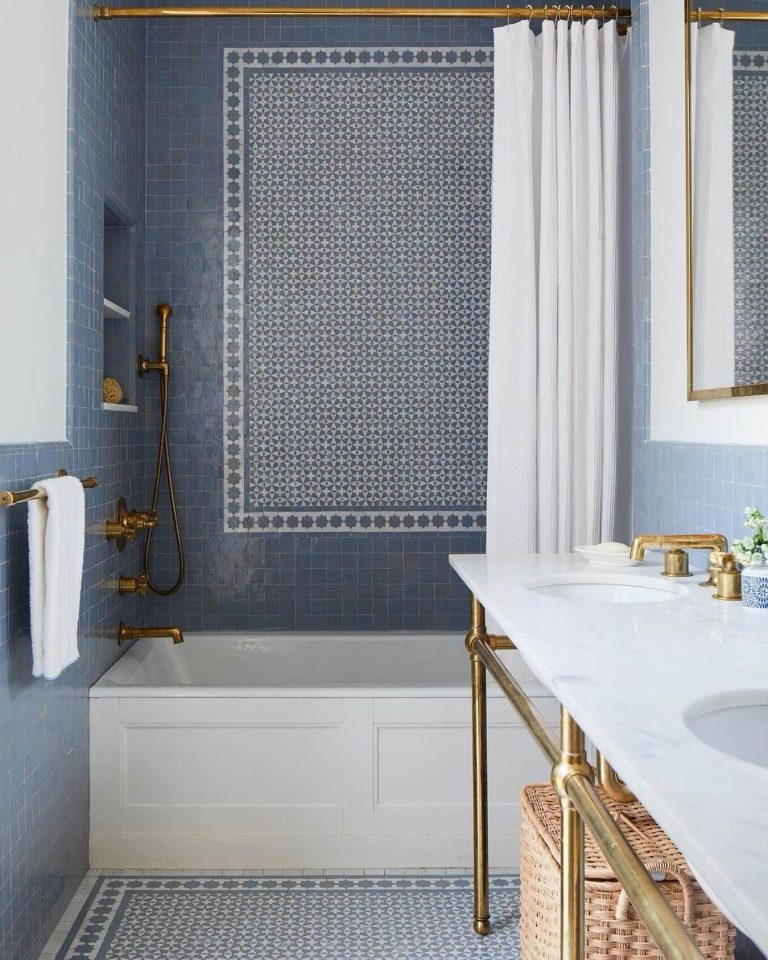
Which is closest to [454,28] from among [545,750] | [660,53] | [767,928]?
[660,53]

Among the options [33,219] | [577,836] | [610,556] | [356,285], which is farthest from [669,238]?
[577,836]

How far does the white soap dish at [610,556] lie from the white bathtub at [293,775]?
759 mm

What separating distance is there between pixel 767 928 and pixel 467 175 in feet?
10.8

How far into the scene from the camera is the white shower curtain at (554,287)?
8.98 ft

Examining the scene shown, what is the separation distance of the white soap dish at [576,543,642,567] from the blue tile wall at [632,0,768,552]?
0.22 meters

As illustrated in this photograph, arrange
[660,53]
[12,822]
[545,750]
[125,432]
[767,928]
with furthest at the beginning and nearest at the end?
1. [125,432]
2. [660,53]
3. [12,822]
4. [545,750]
5. [767,928]

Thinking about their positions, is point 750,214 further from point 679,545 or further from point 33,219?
point 33,219

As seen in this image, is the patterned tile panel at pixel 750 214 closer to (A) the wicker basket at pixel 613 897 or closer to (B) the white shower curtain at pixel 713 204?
(B) the white shower curtain at pixel 713 204

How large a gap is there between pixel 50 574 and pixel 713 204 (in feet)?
5.40

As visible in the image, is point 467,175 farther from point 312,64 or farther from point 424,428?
point 424,428

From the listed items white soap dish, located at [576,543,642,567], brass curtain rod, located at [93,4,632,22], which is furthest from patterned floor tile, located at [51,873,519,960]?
brass curtain rod, located at [93,4,632,22]

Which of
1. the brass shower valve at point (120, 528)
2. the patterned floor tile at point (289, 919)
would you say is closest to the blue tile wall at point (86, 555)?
the brass shower valve at point (120, 528)

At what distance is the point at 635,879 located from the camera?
3.32 ft

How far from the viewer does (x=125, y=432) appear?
10.6ft
